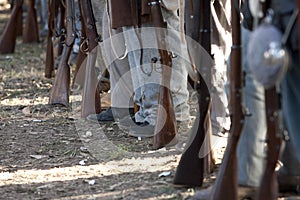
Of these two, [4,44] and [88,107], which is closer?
[88,107]

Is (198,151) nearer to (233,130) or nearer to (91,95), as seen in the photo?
(233,130)

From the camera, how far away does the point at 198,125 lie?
14.7 ft

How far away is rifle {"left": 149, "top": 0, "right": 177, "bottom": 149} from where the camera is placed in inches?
205

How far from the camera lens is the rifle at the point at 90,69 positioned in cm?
659

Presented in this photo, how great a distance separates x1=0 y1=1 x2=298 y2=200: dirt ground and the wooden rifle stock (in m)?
0.76

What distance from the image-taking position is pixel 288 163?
165 inches

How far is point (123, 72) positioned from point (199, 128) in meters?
1.98

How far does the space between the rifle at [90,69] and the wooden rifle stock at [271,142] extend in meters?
3.05

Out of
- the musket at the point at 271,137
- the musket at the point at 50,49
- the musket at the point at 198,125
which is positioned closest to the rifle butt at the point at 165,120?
the musket at the point at 198,125

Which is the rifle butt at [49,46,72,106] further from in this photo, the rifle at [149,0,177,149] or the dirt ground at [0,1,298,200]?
the rifle at [149,0,177,149]

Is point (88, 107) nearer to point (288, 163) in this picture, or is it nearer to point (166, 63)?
point (166, 63)

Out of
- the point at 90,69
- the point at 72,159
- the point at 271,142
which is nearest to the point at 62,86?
the point at 90,69

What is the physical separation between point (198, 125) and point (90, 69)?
7.59ft

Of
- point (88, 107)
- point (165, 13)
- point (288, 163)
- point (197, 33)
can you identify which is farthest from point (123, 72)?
point (288, 163)
